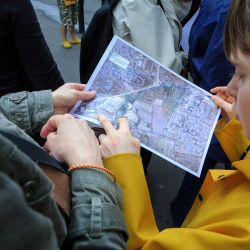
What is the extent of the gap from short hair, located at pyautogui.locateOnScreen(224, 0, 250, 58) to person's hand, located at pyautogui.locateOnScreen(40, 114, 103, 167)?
38 centimetres

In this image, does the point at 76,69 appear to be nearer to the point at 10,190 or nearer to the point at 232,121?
the point at 232,121

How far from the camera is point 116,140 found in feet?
3.05

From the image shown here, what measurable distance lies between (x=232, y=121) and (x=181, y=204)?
74cm

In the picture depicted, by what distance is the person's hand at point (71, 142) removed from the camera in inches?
29.8

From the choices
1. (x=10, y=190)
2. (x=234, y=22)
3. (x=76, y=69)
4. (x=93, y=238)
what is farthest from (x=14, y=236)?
(x=76, y=69)

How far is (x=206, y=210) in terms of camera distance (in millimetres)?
954

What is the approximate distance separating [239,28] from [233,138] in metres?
0.48

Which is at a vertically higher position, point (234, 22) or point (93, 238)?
point (234, 22)

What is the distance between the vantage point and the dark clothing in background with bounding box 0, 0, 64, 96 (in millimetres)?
1359

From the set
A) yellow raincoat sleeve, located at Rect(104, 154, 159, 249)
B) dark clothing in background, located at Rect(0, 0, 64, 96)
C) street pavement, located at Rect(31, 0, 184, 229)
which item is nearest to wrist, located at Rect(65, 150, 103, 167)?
yellow raincoat sleeve, located at Rect(104, 154, 159, 249)

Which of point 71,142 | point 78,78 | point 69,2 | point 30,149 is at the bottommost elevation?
point 78,78

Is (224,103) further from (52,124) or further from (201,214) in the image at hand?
(52,124)

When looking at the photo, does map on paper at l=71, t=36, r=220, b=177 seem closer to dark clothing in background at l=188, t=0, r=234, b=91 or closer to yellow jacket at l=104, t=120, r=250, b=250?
yellow jacket at l=104, t=120, r=250, b=250

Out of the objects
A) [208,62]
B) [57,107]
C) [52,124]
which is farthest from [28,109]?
[208,62]
